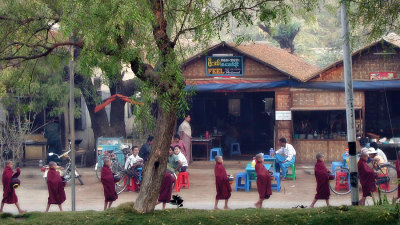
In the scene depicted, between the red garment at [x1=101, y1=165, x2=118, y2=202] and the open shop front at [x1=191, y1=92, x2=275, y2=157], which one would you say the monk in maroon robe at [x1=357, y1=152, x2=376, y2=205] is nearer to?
the red garment at [x1=101, y1=165, x2=118, y2=202]

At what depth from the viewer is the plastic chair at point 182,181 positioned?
609 inches

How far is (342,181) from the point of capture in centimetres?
1474

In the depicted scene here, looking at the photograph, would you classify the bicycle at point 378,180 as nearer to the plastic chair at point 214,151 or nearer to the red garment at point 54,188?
the plastic chair at point 214,151

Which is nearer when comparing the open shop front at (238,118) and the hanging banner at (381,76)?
the hanging banner at (381,76)

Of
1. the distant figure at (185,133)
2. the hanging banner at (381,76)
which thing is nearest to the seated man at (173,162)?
the distant figure at (185,133)

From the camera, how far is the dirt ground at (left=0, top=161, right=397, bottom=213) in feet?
44.6

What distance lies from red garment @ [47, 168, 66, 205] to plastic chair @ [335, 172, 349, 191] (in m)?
7.14

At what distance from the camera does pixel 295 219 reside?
9852mm

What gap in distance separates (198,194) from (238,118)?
8.78 metres

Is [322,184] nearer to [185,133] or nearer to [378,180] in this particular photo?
[378,180]

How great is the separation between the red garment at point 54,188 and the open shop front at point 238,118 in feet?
34.3

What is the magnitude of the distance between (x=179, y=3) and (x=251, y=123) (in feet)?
44.3

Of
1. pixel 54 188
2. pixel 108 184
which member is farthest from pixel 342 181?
pixel 54 188

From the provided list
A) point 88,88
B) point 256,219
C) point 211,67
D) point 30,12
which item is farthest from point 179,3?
point 88,88
